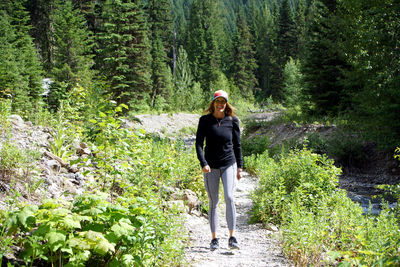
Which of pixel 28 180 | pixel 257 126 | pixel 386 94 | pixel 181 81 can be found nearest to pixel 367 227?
pixel 28 180

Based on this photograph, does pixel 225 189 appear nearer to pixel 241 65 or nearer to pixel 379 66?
pixel 379 66

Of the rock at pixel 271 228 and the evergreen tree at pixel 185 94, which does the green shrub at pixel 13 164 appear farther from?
the evergreen tree at pixel 185 94

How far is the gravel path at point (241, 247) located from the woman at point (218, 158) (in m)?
0.18

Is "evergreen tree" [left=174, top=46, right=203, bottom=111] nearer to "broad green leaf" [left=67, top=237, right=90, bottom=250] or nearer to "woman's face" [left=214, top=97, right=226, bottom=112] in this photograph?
"woman's face" [left=214, top=97, right=226, bottom=112]

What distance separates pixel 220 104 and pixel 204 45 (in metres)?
44.3

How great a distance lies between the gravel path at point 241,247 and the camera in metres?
3.72

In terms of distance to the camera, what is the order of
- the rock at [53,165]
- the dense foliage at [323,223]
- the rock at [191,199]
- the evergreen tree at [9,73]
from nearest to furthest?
the dense foliage at [323,223]
the rock at [53,165]
the rock at [191,199]
the evergreen tree at [9,73]

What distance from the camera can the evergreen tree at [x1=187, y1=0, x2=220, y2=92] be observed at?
43844 mm

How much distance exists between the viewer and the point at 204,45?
46594 mm

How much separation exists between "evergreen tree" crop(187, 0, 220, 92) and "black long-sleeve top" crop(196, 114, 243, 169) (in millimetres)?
34862

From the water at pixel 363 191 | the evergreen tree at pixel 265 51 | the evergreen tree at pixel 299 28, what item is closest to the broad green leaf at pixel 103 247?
the water at pixel 363 191

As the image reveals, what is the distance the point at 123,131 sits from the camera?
369cm

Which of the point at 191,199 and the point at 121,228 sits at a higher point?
the point at 121,228

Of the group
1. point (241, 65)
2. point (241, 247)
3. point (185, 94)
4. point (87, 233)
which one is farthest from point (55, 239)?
point (241, 65)
